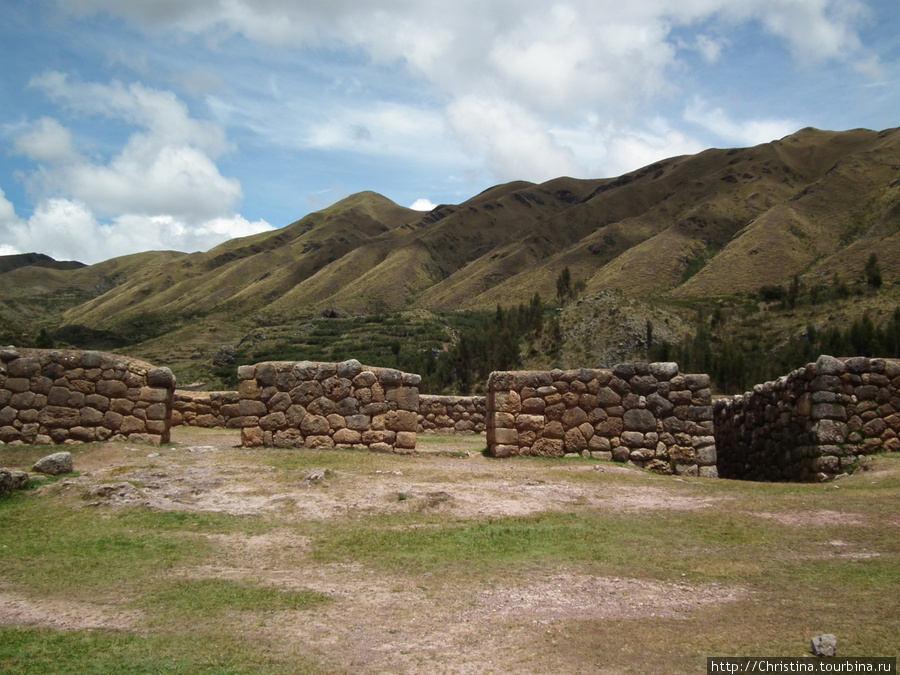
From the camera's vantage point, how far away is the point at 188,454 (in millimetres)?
12727

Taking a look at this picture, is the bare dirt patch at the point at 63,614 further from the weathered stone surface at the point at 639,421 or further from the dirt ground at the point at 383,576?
the weathered stone surface at the point at 639,421

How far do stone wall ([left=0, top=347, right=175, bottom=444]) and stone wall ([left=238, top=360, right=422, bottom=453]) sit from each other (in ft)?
6.14

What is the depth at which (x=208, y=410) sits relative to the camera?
62.1 ft

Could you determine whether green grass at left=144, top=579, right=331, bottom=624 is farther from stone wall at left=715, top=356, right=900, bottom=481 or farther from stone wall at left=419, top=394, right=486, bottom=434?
stone wall at left=419, top=394, right=486, bottom=434

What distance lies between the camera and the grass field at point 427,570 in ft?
16.5

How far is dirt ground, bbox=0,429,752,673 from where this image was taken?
5.25 metres

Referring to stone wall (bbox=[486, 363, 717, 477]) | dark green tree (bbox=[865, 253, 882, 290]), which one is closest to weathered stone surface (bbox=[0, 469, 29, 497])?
stone wall (bbox=[486, 363, 717, 477])


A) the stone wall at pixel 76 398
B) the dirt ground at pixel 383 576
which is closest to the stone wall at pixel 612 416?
the dirt ground at pixel 383 576

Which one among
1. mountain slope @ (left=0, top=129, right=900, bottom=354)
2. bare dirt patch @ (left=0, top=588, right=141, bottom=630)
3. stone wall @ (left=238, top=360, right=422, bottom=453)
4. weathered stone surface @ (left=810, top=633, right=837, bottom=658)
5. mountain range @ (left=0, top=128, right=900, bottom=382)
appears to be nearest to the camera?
weathered stone surface @ (left=810, top=633, right=837, bottom=658)

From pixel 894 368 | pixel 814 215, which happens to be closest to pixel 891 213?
pixel 814 215

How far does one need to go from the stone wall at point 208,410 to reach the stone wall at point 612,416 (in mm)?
8271

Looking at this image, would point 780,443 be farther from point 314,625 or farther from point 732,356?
point 732,356

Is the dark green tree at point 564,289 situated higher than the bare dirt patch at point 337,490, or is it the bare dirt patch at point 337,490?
the dark green tree at point 564,289

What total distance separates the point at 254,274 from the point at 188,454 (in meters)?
156
